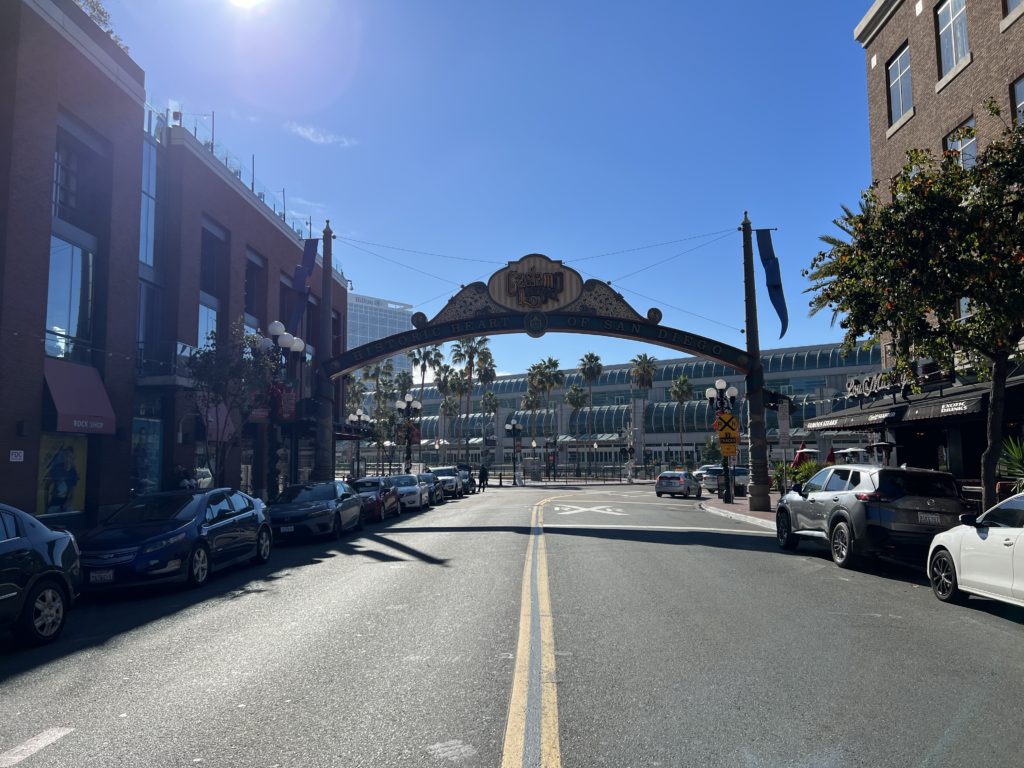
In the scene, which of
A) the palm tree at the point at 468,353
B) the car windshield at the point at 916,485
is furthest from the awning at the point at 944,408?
the palm tree at the point at 468,353

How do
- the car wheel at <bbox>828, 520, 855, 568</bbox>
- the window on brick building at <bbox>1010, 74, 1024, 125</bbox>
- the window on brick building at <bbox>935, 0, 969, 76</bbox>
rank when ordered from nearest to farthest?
the car wheel at <bbox>828, 520, 855, 568</bbox> < the window on brick building at <bbox>1010, 74, 1024, 125</bbox> < the window on brick building at <bbox>935, 0, 969, 76</bbox>

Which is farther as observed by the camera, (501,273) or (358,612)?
(501,273)

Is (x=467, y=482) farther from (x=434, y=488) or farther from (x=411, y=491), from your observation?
(x=411, y=491)

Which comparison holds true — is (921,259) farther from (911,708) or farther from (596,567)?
(911,708)

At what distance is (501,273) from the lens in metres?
30.3

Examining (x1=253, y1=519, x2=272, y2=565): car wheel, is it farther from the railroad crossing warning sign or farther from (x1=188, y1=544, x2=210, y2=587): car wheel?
the railroad crossing warning sign

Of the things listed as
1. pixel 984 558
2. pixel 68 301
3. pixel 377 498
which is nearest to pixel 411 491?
pixel 377 498

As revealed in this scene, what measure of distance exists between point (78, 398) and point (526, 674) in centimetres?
1744

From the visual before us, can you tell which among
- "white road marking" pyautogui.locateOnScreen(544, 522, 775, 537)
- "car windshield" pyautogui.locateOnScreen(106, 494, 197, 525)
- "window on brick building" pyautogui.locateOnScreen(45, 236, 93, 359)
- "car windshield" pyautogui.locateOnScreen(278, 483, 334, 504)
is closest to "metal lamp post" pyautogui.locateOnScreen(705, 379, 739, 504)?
"white road marking" pyautogui.locateOnScreen(544, 522, 775, 537)

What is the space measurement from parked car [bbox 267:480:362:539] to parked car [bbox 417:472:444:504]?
42.8 feet

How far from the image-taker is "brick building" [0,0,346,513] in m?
17.8

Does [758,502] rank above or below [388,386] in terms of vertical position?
below

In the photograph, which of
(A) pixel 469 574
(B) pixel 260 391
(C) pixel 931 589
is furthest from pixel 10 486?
(C) pixel 931 589

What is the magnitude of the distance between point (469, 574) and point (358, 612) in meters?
3.11
